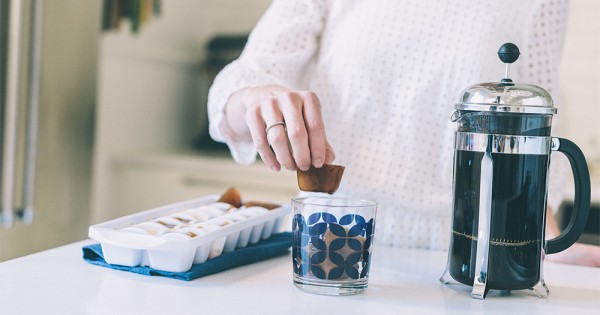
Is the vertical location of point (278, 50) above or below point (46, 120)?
above

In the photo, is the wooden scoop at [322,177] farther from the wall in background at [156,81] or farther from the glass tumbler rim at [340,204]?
the wall in background at [156,81]

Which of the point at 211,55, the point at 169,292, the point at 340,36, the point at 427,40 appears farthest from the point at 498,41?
the point at 211,55

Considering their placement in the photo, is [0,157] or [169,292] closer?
[169,292]

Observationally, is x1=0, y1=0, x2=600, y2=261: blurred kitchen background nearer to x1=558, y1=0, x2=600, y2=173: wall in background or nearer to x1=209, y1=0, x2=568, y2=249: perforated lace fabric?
x1=558, y1=0, x2=600, y2=173: wall in background

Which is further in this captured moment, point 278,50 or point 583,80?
point 583,80

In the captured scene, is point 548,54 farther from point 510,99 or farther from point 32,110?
point 32,110

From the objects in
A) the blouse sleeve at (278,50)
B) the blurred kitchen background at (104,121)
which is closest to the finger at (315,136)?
the blouse sleeve at (278,50)

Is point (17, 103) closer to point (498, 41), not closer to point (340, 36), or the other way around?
point (340, 36)

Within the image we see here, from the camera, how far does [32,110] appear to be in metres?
2.59

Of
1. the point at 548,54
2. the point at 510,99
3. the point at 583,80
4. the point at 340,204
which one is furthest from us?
the point at 583,80

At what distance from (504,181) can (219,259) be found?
1.17 feet

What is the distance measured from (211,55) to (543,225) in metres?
2.54

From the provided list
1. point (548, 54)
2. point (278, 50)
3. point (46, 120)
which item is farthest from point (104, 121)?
point (548, 54)

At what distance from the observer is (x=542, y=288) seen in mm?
870
